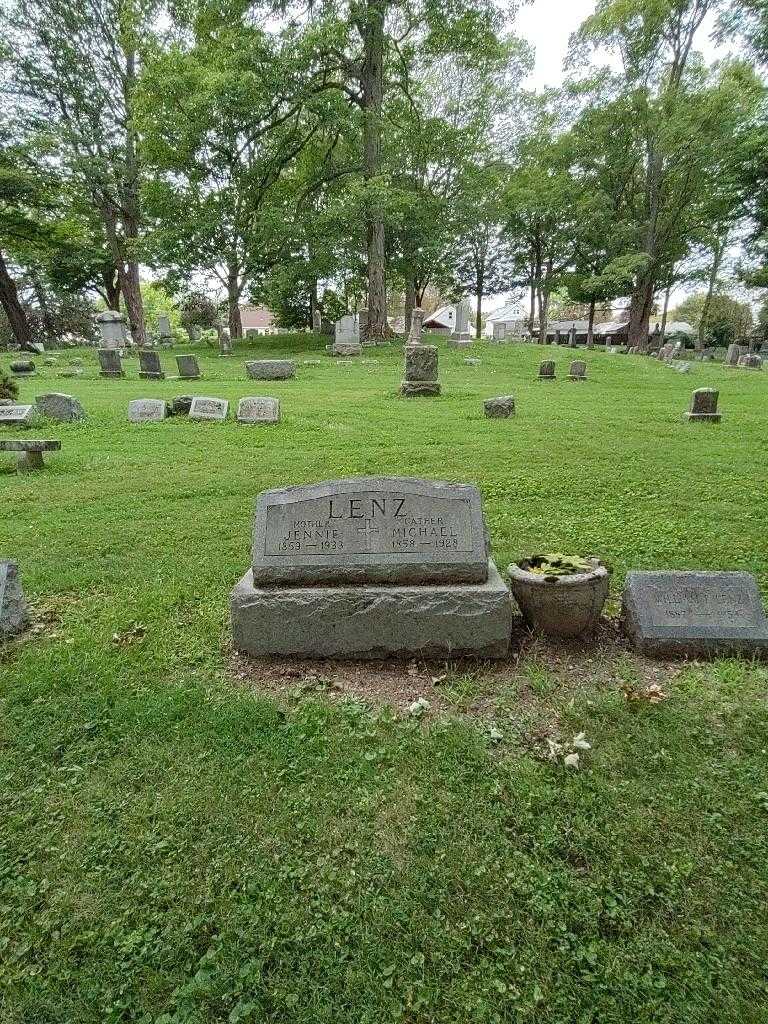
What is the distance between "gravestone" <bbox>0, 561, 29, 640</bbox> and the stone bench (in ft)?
11.6

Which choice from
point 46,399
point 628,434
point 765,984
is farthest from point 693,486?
point 46,399

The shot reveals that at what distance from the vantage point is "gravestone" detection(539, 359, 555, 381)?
54.2 ft

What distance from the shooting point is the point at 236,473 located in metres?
7.24

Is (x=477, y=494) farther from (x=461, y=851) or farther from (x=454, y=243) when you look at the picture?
(x=454, y=243)

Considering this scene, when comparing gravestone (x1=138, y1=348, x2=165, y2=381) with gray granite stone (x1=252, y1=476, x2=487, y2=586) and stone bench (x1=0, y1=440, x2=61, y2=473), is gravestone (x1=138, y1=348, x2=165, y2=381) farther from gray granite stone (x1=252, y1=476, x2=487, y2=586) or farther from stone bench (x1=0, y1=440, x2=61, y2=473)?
gray granite stone (x1=252, y1=476, x2=487, y2=586)

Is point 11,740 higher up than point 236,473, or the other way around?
point 236,473

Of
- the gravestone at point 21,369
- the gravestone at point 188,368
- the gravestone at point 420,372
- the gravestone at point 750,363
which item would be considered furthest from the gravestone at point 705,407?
the gravestone at point 21,369

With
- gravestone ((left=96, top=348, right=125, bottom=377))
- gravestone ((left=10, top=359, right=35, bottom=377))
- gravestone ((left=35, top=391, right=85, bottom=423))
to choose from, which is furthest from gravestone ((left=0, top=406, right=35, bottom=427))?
gravestone ((left=10, top=359, right=35, bottom=377))

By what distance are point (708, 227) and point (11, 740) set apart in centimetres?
3677

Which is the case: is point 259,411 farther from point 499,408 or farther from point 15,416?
point 499,408

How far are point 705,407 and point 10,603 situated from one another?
11.0 metres

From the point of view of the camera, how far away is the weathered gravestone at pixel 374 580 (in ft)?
11.1

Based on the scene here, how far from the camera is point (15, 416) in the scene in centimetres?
955

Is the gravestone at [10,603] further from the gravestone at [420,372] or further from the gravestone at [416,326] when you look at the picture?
the gravestone at [416,326]
